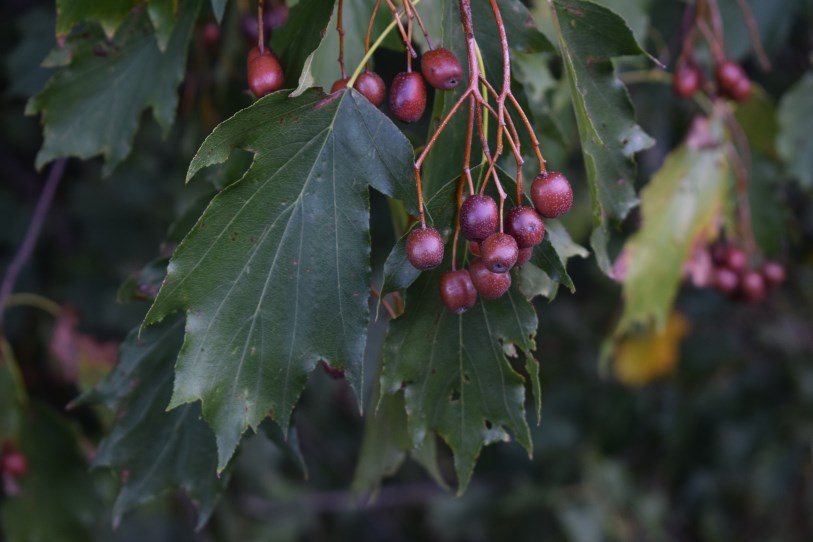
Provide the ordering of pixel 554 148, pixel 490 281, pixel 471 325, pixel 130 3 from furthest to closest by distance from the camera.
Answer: pixel 554 148 < pixel 130 3 < pixel 471 325 < pixel 490 281

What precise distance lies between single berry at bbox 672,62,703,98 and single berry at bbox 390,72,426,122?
118 centimetres

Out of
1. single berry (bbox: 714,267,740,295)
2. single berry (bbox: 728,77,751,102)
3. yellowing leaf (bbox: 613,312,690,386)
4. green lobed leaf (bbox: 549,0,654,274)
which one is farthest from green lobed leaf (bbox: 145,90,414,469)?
yellowing leaf (bbox: 613,312,690,386)

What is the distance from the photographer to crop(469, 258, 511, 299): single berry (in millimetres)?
1195

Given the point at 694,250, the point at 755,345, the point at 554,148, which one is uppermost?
the point at 554,148

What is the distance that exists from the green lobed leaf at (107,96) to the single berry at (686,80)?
1.23 meters

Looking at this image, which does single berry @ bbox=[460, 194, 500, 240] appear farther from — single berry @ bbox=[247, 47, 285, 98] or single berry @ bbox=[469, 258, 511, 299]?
single berry @ bbox=[247, 47, 285, 98]

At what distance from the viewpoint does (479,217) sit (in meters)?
1.14

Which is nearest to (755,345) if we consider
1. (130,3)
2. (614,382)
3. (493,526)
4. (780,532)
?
(614,382)

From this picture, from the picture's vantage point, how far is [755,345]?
4.02m

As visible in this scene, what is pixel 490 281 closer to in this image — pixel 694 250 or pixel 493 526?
pixel 694 250

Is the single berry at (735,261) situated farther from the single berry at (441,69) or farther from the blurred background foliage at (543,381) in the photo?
the single berry at (441,69)

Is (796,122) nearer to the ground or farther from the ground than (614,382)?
farther from the ground

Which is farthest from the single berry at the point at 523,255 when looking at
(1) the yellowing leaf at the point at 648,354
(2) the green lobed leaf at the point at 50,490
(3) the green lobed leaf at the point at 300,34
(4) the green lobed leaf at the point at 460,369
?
(1) the yellowing leaf at the point at 648,354

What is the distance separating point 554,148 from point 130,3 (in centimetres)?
107
